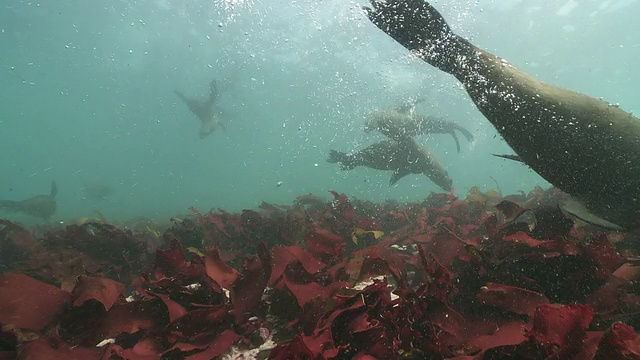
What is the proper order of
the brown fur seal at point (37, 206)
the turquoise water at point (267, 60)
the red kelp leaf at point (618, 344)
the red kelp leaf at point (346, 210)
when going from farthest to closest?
the turquoise water at point (267, 60) < the brown fur seal at point (37, 206) < the red kelp leaf at point (346, 210) < the red kelp leaf at point (618, 344)

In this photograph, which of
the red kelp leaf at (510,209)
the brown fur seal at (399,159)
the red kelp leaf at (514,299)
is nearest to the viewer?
the red kelp leaf at (514,299)

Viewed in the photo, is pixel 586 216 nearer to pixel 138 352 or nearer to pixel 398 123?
pixel 138 352

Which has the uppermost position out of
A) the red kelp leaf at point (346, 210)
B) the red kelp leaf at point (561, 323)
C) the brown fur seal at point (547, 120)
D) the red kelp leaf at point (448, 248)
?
the brown fur seal at point (547, 120)

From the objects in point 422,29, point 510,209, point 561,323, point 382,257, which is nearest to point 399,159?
point 422,29

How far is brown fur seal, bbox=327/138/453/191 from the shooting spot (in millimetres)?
10586

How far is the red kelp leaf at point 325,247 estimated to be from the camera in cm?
189

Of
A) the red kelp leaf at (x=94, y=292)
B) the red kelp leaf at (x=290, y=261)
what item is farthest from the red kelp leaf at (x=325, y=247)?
the red kelp leaf at (x=94, y=292)

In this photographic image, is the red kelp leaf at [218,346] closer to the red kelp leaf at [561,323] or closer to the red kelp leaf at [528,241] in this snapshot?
the red kelp leaf at [561,323]

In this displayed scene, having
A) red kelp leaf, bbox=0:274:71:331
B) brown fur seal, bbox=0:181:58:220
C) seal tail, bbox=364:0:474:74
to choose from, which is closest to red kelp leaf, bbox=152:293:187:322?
red kelp leaf, bbox=0:274:71:331

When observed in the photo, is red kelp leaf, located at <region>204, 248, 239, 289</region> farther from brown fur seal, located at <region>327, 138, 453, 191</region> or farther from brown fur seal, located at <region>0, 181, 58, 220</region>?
brown fur seal, located at <region>0, 181, 58, 220</region>

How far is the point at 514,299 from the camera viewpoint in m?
1.25

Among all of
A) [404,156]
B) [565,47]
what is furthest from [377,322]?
[565,47]

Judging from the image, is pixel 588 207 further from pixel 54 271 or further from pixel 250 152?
pixel 250 152

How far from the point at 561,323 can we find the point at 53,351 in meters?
1.89
